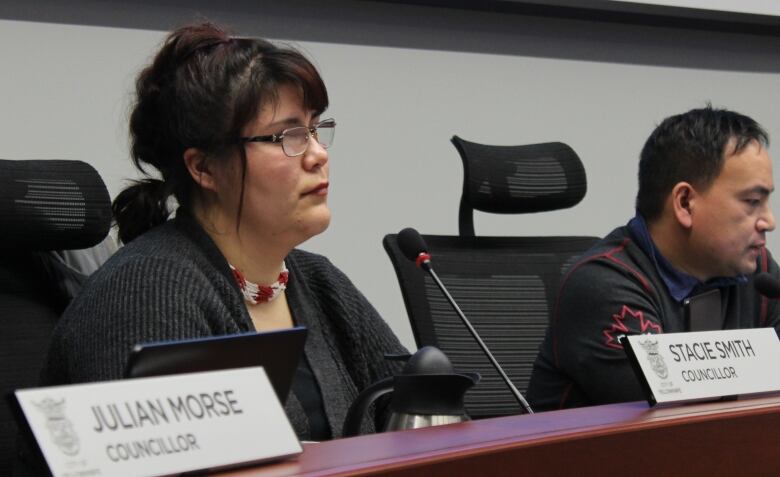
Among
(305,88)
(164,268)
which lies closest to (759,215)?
(305,88)

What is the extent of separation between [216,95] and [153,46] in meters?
0.94

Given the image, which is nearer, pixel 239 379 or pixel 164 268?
pixel 239 379

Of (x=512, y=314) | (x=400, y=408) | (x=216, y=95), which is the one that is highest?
(x=216, y=95)

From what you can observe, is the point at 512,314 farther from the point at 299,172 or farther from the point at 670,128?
the point at 299,172

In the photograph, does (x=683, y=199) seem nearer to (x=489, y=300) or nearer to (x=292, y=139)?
(x=489, y=300)

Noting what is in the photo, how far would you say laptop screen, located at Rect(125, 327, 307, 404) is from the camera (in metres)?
0.92

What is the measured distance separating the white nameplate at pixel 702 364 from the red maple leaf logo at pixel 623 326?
61 centimetres

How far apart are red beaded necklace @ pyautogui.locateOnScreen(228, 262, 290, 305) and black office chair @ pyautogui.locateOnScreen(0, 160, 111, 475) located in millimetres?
278

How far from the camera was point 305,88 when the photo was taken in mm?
1750

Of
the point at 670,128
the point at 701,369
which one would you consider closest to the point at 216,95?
the point at 701,369

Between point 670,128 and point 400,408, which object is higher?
point 670,128

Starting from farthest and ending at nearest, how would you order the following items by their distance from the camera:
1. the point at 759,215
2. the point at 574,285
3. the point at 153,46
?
the point at 153,46
the point at 759,215
the point at 574,285

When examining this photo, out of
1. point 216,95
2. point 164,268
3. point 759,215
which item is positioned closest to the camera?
point 164,268

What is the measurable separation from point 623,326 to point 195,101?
0.82 meters
